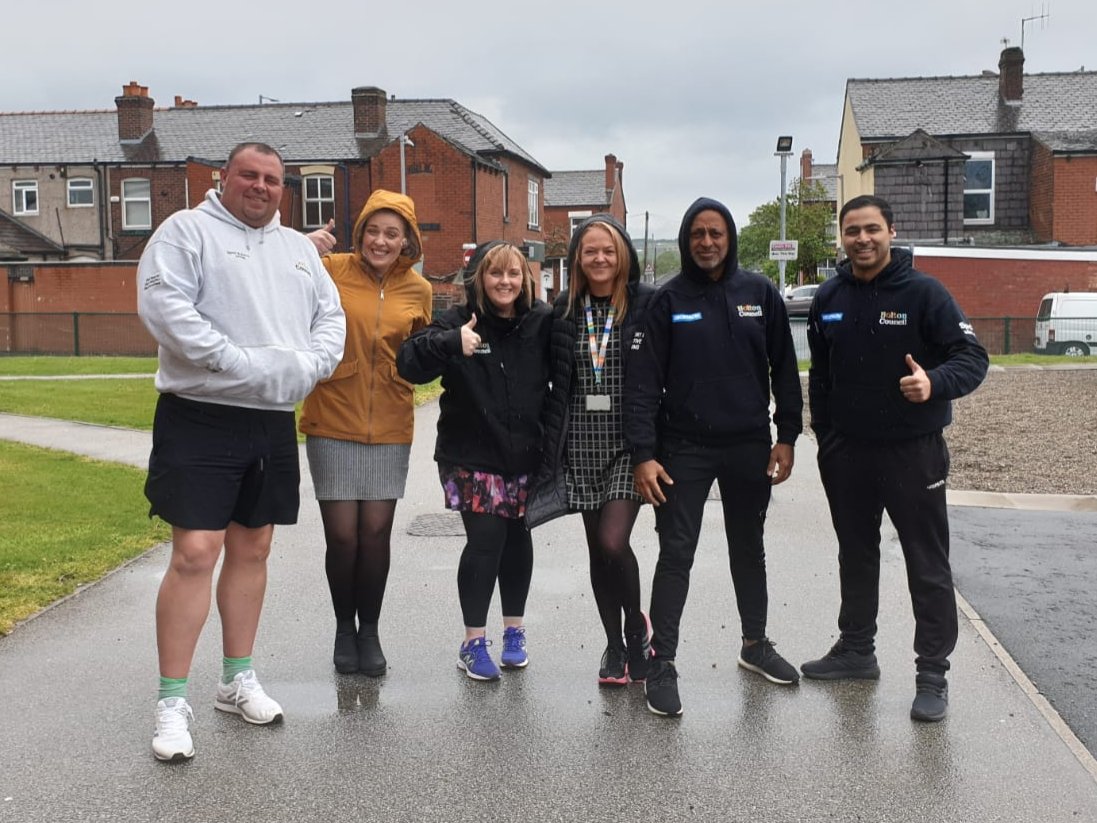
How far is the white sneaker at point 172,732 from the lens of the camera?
4022 millimetres

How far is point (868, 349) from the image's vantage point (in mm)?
4680

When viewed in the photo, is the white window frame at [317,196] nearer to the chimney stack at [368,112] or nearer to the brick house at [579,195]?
the chimney stack at [368,112]

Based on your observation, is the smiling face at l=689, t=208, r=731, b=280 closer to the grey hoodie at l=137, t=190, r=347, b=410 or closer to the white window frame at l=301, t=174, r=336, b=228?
the grey hoodie at l=137, t=190, r=347, b=410

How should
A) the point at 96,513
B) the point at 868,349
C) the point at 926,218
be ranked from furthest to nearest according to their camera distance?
the point at 926,218 < the point at 96,513 < the point at 868,349

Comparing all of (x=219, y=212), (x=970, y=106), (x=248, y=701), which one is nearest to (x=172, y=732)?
(x=248, y=701)

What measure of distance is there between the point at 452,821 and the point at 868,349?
2.44m

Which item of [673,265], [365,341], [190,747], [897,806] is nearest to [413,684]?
[190,747]

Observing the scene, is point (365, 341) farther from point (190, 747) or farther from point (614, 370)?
point (190, 747)

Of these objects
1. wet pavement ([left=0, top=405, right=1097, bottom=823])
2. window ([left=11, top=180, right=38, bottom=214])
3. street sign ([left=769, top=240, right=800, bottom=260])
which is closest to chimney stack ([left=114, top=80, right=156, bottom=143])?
window ([left=11, top=180, right=38, bottom=214])

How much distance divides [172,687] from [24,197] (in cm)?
4529

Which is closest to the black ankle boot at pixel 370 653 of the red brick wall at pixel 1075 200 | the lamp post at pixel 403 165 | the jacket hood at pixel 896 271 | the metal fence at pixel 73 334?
the jacket hood at pixel 896 271

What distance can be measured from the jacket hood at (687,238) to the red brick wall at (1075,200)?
36.0 meters

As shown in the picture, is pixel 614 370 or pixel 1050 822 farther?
pixel 614 370

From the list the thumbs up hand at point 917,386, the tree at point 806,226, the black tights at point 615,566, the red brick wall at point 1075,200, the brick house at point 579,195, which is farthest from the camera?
the brick house at point 579,195
